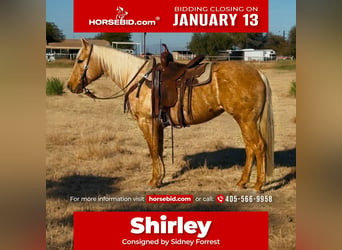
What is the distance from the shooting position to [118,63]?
4359mm

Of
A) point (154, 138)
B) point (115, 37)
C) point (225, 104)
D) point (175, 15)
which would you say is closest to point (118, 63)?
point (115, 37)

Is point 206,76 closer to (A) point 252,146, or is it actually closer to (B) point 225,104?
(B) point 225,104

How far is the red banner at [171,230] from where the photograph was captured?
3.48m

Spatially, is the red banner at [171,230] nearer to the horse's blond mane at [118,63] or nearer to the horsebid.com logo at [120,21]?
the horse's blond mane at [118,63]

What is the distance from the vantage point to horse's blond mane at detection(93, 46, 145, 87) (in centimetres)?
424

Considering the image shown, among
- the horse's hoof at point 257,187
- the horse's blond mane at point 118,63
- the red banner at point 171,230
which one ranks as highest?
the horse's blond mane at point 118,63

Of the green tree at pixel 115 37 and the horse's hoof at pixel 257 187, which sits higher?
the green tree at pixel 115 37

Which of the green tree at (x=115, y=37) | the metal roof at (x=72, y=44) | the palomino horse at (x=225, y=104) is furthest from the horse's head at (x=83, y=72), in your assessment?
the green tree at (x=115, y=37)

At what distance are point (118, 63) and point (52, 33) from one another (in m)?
1.05

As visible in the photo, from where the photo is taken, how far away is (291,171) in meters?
3.88

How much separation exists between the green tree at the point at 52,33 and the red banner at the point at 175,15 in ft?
0.60

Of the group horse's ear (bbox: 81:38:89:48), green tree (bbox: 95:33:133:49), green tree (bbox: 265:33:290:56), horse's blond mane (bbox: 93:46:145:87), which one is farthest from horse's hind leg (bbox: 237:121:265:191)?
horse's ear (bbox: 81:38:89:48)
